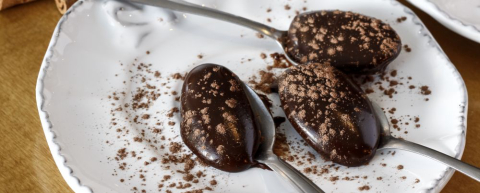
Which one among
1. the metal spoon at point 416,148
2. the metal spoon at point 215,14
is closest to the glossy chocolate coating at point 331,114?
the metal spoon at point 416,148

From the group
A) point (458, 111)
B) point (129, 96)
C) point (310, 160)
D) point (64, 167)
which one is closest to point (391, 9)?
point (458, 111)

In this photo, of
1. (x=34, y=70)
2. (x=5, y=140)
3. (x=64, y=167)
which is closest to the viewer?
(x=64, y=167)

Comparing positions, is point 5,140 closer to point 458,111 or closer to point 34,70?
point 34,70

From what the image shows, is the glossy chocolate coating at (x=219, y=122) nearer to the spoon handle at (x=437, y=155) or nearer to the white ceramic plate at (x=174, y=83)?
the white ceramic plate at (x=174, y=83)

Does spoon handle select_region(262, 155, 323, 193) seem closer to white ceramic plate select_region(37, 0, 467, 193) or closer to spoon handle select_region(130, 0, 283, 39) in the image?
white ceramic plate select_region(37, 0, 467, 193)

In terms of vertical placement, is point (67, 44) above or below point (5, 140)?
above

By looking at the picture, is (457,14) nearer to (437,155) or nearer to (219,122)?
(437,155)
